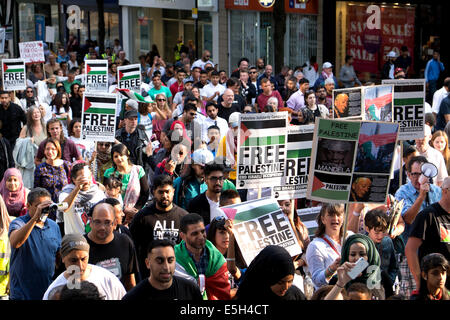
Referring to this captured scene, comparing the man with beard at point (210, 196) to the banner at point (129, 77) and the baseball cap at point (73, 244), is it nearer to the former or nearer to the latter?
the baseball cap at point (73, 244)

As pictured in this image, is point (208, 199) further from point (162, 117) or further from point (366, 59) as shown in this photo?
point (366, 59)

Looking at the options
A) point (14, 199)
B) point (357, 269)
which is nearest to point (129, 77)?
point (14, 199)

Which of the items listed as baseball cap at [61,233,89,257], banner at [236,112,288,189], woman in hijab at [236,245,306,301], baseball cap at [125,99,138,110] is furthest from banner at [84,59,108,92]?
woman in hijab at [236,245,306,301]

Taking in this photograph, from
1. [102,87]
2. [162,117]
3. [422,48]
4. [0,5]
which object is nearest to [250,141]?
[162,117]

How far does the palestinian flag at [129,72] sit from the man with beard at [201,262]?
396 inches

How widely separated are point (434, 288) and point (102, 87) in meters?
11.2

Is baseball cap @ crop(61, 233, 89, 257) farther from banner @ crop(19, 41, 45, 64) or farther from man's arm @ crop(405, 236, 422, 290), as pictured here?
banner @ crop(19, 41, 45, 64)

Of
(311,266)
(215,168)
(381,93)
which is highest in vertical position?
(381,93)

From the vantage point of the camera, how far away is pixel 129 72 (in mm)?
16500

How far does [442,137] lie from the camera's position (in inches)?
429

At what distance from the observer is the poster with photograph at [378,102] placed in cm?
1030

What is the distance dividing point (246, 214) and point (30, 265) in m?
1.89

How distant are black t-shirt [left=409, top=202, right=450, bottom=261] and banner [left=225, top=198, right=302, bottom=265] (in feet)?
3.46

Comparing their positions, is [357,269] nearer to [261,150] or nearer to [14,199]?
[261,150]
